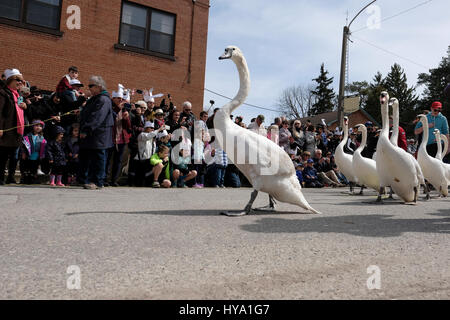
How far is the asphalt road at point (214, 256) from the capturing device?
184cm

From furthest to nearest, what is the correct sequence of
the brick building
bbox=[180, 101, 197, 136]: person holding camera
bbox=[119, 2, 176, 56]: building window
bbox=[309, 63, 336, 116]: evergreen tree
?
1. bbox=[309, 63, 336, 116]: evergreen tree
2. bbox=[119, 2, 176, 56]: building window
3. the brick building
4. bbox=[180, 101, 197, 136]: person holding camera

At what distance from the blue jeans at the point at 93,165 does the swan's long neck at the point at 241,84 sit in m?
4.00

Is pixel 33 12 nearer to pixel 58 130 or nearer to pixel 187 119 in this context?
pixel 58 130

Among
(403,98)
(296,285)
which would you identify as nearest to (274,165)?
(296,285)

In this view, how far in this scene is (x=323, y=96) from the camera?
202 feet

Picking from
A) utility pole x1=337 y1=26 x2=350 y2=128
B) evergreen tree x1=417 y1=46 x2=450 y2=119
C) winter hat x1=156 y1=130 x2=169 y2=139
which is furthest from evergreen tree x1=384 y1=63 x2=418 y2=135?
winter hat x1=156 y1=130 x2=169 y2=139

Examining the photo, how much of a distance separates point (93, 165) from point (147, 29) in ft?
32.4

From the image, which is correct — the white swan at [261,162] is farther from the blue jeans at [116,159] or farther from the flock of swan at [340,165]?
the blue jeans at [116,159]

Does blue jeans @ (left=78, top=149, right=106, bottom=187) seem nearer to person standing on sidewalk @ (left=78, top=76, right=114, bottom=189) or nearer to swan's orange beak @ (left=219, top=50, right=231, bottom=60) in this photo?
person standing on sidewalk @ (left=78, top=76, right=114, bottom=189)

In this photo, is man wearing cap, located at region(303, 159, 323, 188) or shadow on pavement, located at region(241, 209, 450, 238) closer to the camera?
shadow on pavement, located at region(241, 209, 450, 238)

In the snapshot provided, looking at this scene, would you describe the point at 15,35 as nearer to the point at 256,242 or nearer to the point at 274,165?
the point at 274,165

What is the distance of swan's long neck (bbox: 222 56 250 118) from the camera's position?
181 inches

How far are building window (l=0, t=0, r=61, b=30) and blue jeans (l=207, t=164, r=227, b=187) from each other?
8.64 metres
